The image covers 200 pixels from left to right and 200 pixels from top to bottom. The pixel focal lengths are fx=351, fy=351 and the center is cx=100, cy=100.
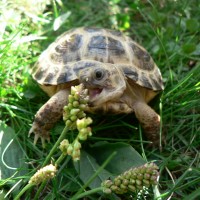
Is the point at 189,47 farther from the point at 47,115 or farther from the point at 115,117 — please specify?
the point at 47,115

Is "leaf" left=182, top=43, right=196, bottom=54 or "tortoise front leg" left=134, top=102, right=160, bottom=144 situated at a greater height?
"leaf" left=182, top=43, right=196, bottom=54

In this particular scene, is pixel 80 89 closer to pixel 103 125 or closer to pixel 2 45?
pixel 103 125

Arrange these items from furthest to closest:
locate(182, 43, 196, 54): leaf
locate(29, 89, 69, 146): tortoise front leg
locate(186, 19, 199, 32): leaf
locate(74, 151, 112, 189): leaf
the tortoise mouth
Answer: locate(186, 19, 199, 32): leaf < locate(182, 43, 196, 54): leaf < locate(29, 89, 69, 146): tortoise front leg < the tortoise mouth < locate(74, 151, 112, 189): leaf

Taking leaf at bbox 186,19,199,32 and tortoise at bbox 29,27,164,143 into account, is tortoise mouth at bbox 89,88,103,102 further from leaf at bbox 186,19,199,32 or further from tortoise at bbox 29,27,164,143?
leaf at bbox 186,19,199,32

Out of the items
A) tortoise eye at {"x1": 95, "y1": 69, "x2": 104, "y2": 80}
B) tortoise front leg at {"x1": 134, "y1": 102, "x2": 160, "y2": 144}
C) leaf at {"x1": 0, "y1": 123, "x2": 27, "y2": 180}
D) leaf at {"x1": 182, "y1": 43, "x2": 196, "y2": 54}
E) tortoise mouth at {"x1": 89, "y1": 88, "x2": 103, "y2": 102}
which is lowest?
tortoise front leg at {"x1": 134, "y1": 102, "x2": 160, "y2": 144}

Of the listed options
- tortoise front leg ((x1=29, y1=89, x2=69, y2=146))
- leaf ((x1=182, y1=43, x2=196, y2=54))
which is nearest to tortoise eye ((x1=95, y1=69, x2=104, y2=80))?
tortoise front leg ((x1=29, y1=89, x2=69, y2=146))

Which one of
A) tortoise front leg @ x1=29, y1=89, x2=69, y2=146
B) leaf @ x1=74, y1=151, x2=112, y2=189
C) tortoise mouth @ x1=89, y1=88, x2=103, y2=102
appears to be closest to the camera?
Result: leaf @ x1=74, y1=151, x2=112, y2=189

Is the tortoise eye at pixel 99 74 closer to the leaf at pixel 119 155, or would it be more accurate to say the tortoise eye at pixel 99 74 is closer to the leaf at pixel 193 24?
the leaf at pixel 119 155
